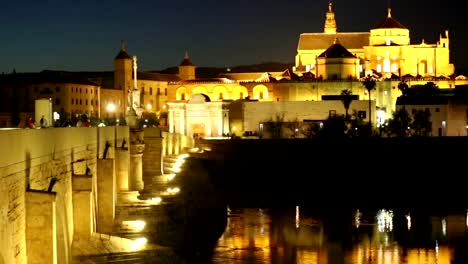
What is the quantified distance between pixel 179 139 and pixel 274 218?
21.3 metres

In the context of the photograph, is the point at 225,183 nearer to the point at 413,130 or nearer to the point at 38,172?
the point at 413,130

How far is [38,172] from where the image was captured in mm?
13258

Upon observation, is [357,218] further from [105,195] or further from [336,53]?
[336,53]

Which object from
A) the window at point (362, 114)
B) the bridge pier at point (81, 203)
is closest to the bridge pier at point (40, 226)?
the bridge pier at point (81, 203)

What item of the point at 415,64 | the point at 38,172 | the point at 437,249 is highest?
the point at 415,64

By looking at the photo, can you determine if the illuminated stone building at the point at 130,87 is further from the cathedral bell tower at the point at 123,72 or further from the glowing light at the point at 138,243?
the glowing light at the point at 138,243

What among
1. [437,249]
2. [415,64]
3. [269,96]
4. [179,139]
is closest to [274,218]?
[437,249]

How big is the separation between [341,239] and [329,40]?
78384 millimetres

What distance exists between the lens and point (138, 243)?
18.6 metres

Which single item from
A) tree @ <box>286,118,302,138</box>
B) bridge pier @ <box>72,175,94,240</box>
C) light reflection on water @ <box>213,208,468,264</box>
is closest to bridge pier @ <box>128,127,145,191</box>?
light reflection on water @ <box>213,208,468,264</box>

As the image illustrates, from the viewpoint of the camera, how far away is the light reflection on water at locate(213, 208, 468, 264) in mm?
27500

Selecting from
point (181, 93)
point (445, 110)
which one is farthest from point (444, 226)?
point (181, 93)

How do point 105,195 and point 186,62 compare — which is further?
point 186,62

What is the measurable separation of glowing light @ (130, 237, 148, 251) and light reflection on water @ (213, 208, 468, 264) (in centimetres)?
618
